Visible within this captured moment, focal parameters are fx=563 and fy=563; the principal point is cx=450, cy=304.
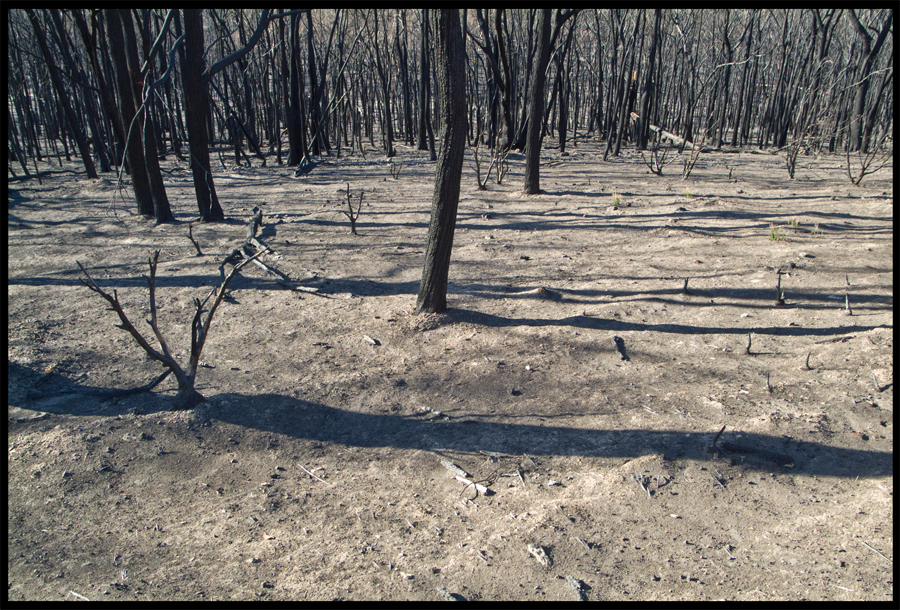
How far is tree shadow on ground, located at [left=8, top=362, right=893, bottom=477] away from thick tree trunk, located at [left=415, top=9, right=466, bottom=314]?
1.51 m

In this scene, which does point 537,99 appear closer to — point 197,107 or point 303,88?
point 197,107

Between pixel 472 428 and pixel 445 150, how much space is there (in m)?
2.14

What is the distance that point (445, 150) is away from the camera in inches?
168

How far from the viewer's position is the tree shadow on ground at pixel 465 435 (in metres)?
2.76

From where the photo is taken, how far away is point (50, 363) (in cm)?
394

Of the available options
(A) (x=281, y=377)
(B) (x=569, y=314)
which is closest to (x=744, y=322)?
(B) (x=569, y=314)

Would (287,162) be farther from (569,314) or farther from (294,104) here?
(569,314)

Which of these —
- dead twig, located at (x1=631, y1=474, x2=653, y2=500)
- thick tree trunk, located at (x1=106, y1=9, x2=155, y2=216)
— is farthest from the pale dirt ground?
thick tree trunk, located at (x1=106, y1=9, x2=155, y2=216)

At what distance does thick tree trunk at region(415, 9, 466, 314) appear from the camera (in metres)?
3.89

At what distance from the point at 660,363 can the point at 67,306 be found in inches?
196

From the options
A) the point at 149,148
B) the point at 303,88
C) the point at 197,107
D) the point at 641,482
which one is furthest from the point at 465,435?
the point at 303,88

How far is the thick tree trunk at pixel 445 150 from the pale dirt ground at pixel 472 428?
1.00 feet

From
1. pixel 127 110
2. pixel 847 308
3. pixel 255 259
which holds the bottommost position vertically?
pixel 847 308

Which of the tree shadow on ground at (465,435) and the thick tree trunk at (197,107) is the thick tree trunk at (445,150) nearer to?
the tree shadow on ground at (465,435)
